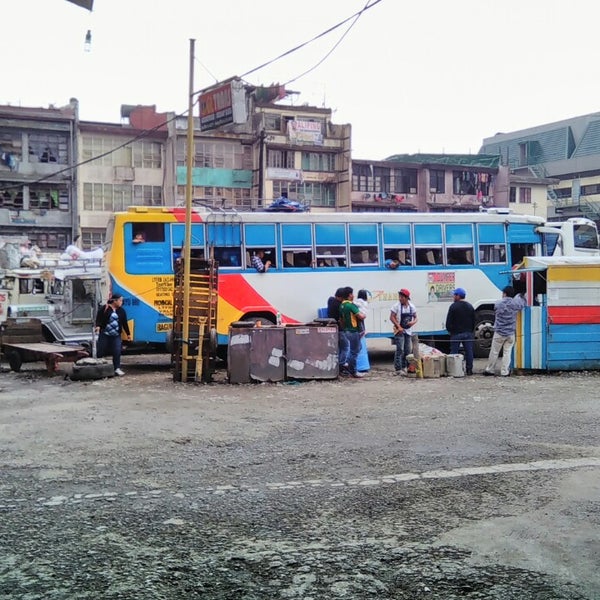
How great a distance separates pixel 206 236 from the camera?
14961 millimetres

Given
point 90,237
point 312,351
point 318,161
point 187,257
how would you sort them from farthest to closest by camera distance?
point 318,161
point 90,237
point 312,351
point 187,257

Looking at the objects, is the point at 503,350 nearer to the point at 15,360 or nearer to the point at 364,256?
the point at 364,256

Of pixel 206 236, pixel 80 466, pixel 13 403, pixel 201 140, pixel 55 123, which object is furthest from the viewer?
pixel 201 140

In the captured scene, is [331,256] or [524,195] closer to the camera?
[331,256]

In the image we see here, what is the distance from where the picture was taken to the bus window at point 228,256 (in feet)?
49.1

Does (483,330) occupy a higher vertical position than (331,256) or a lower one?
lower

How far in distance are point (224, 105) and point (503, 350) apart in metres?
7.53

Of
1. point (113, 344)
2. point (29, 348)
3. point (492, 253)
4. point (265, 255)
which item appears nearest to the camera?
point (113, 344)

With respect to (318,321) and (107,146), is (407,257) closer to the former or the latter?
(318,321)

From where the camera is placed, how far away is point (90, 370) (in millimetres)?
12898

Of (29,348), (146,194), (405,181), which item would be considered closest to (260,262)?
(29,348)

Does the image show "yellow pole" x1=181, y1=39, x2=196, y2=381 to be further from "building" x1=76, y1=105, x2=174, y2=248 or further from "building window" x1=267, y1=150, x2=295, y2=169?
"building window" x1=267, y1=150, x2=295, y2=169

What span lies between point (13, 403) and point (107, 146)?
34.9 m

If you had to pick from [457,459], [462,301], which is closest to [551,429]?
[457,459]
